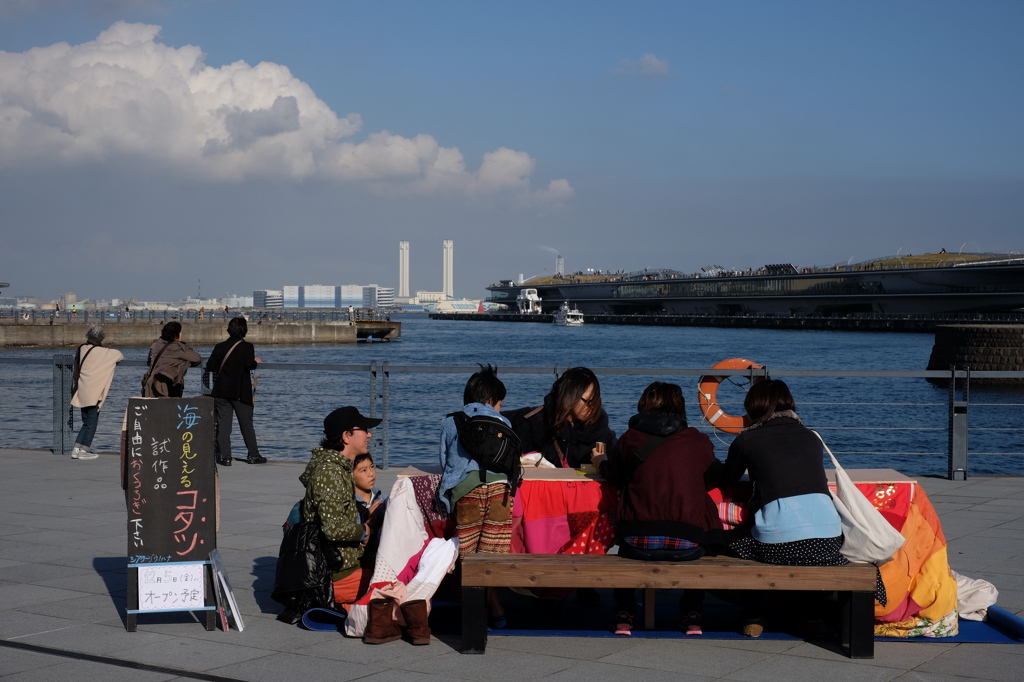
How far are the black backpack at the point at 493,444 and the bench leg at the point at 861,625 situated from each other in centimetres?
172

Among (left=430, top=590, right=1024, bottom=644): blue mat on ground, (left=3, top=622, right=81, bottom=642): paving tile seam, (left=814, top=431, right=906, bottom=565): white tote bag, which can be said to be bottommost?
(left=430, top=590, right=1024, bottom=644): blue mat on ground

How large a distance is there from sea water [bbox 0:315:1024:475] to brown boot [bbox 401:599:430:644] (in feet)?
13.9

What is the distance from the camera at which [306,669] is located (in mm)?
4559

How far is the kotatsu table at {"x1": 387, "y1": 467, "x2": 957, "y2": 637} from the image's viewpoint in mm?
5047

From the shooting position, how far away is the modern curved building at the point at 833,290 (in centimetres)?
10694

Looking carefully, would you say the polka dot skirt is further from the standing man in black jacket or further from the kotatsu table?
the standing man in black jacket

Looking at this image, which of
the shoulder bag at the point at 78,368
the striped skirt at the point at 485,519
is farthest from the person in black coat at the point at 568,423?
the shoulder bag at the point at 78,368

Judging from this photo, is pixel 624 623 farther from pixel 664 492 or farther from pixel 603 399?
pixel 603 399

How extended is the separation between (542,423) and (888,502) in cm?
191

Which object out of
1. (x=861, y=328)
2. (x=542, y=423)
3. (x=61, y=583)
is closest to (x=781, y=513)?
(x=542, y=423)

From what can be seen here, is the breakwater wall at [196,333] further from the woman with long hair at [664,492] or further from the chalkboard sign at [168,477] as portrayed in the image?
the woman with long hair at [664,492]

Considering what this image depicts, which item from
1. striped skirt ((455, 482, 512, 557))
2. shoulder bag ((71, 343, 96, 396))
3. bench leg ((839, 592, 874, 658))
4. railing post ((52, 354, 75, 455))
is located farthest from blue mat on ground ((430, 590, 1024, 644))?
railing post ((52, 354, 75, 455))

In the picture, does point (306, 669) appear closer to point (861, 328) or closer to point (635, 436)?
point (635, 436)

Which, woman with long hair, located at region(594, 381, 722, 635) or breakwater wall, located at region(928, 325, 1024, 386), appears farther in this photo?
breakwater wall, located at region(928, 325, 1024, 386)
